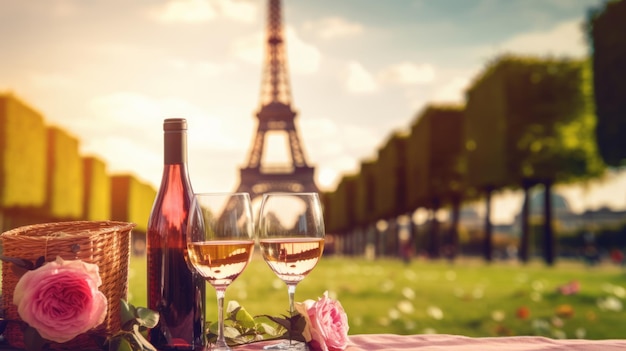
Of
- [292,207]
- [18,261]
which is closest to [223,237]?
[292,207]

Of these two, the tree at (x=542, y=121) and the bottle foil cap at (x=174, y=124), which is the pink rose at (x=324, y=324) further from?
the tree at (x=542, y=121)

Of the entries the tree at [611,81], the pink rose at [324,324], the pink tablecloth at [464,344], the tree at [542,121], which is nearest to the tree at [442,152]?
the tree at [542,121]

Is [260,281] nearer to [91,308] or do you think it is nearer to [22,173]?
[91,308]

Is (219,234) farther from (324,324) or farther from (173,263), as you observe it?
(324,324)

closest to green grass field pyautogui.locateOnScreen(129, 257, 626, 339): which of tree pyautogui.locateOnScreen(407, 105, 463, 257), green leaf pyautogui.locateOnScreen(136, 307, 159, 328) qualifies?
green leaf pyautogui.locateOnScreen(136, 307, 159, 328)

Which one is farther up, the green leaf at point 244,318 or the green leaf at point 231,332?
the green leaf at point 244,318

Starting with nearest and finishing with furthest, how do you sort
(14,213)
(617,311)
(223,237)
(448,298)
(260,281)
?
(223,237)
(617,311)
(448,298)
(260,281)
(14,213)

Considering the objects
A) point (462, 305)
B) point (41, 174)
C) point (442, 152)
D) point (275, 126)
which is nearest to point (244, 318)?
point (462, 305)
